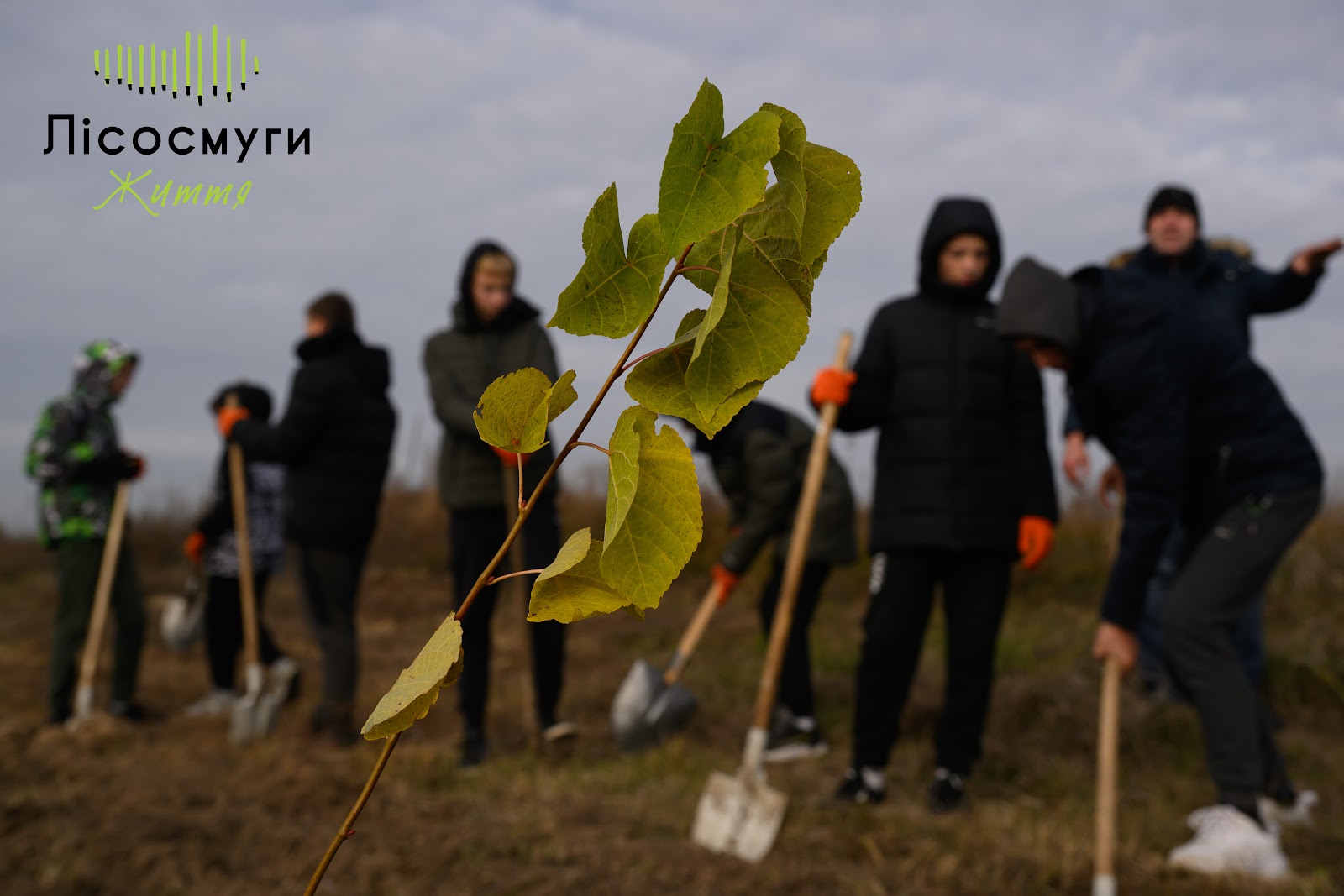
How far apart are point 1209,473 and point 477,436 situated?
233cm

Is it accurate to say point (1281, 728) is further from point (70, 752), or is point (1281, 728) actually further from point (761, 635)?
point (70, 752)

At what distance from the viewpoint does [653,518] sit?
576mm

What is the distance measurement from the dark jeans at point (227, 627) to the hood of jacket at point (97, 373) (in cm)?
97

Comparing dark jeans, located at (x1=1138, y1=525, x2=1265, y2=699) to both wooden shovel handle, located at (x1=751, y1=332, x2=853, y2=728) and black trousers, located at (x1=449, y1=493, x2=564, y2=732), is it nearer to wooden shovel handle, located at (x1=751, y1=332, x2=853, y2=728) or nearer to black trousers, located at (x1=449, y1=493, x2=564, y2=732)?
wooden shovel handle, located at (x1=751, y1=332, x2=853, y2=728)

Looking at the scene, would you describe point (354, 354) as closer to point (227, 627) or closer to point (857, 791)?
point (227, 627)

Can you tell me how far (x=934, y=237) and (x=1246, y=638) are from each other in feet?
5.70

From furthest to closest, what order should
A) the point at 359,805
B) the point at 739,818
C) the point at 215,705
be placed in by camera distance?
1. the point at 215,705
2. the point at 739,818
3. the point at 359,805

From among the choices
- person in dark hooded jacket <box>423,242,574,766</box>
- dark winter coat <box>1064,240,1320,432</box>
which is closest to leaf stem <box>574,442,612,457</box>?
person in dark hooded jacket <box>423,242,574,766</box>

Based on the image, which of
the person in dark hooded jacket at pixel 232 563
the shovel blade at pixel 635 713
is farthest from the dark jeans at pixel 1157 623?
the person in dark hooded jacket at pixel 232 563

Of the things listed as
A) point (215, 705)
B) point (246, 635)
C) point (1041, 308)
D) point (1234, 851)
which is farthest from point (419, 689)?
point (215, 705)

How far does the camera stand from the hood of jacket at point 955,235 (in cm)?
344

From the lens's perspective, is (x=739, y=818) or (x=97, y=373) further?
(x=97, y=373)

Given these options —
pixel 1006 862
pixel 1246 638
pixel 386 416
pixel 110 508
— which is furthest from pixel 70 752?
pixel 1246 638

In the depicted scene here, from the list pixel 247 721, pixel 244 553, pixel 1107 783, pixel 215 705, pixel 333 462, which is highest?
pixel 333 462
